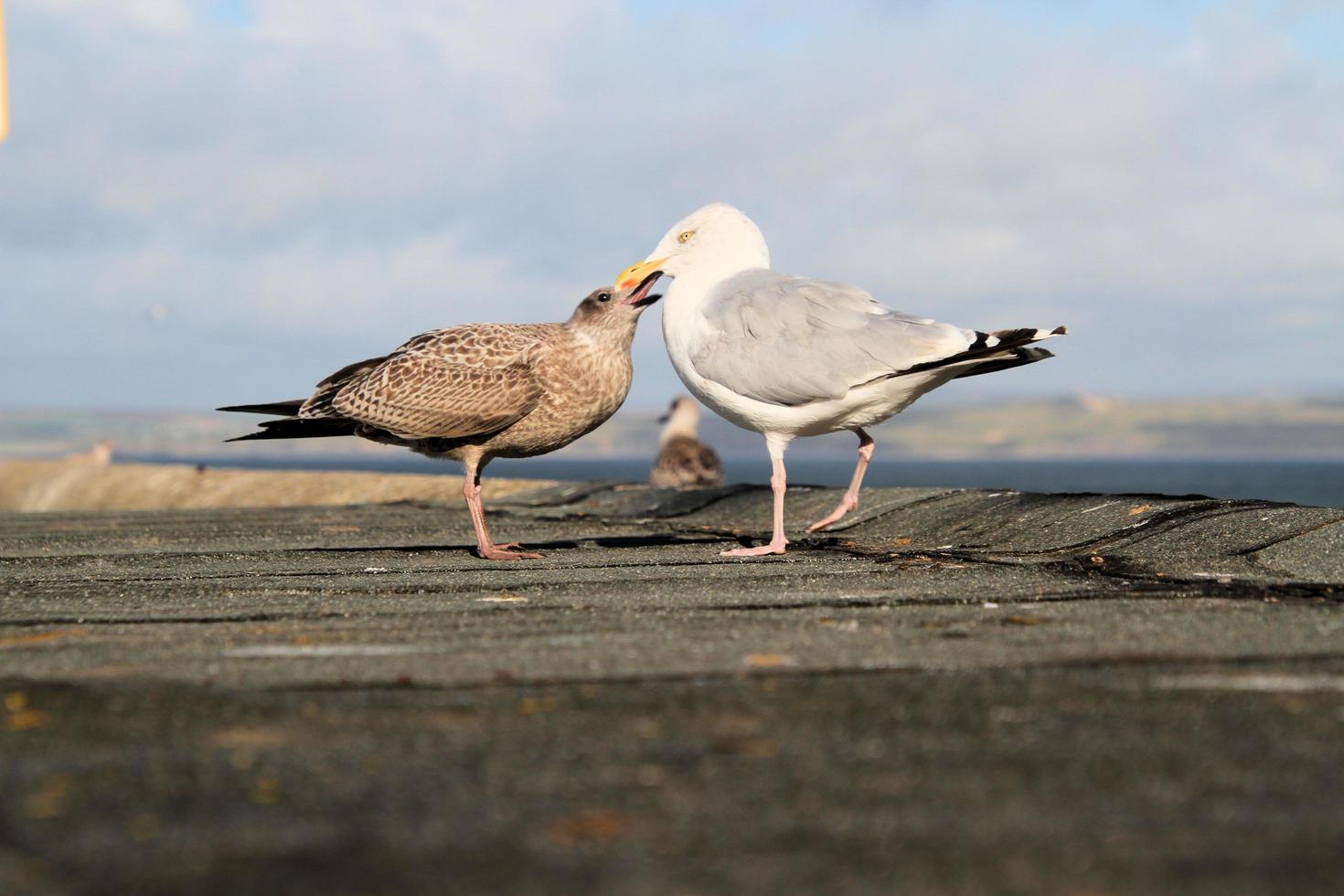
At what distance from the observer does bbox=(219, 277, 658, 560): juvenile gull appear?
30.7 ft

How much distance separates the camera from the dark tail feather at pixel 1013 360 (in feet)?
Answer: 28.2

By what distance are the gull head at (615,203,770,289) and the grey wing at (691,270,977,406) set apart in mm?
640

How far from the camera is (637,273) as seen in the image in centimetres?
996

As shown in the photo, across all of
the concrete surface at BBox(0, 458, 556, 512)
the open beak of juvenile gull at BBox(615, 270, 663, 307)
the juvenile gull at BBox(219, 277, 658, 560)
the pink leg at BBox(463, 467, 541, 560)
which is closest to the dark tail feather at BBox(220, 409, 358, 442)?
the juvenile gull at BBox(219, 277, 658, 560)

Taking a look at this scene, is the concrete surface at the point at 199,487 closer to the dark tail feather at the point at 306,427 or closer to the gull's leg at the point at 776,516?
the dark tail feather at the point at 306,427

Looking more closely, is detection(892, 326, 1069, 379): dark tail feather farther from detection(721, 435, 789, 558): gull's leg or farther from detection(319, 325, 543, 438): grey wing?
detection(319, 325, 543, 438): grey wing

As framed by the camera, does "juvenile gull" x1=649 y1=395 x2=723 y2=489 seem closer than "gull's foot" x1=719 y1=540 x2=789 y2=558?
No

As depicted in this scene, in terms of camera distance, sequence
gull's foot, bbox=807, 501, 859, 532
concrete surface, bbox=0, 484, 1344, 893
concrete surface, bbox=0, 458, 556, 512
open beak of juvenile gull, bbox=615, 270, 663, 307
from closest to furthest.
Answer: concrete surface, bbox=0, 484, 1344, 893
gull's foot, bbox=807, 501, 859, 532
open beak of juvenile gull, bbox=615, 270, 663, 307
concrete surface, bbox=0, 458, 556, 512

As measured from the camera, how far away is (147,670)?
4.28m

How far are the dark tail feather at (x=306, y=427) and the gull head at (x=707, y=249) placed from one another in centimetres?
217

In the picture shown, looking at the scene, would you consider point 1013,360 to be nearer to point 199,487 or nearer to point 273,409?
point 273,409

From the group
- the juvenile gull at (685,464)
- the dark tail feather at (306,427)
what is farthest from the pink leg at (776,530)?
the juvenile gull at (685,464)

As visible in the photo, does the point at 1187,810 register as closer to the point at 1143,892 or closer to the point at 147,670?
the point at 1143,892

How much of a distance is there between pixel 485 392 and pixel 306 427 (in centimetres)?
144
